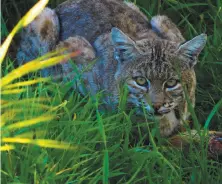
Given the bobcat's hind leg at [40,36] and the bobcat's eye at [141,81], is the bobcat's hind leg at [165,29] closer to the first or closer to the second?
the bobcat's hind leg at [40,36]

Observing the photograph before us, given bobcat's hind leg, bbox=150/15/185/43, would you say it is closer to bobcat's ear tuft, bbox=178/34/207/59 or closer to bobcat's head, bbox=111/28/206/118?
bobcat's head, bbox=111/28/206/118

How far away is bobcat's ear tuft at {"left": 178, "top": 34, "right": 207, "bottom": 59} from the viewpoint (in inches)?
197

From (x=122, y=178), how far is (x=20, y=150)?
25.0 inches

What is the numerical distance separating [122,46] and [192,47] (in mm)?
537

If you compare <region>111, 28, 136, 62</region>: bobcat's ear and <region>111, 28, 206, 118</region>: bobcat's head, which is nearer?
<region>111, 28, 206, 118</region>: bobcat's head

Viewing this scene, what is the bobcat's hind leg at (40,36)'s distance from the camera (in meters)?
6.13

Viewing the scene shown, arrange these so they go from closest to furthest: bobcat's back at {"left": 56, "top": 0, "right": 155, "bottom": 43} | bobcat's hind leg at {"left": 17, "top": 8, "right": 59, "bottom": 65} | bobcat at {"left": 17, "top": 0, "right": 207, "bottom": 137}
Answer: bobcat at {"left": 17, "top": 0, "right": 207, "bottom": 137}
bobcat's back at {"left": 56, "top": 0, "right": 155, "bottom": 43}
bobcat's hind leg at {"left": 17, "top": 8, "right": 59, "bottom": 65}

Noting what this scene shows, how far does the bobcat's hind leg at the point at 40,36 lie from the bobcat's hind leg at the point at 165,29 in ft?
3.02

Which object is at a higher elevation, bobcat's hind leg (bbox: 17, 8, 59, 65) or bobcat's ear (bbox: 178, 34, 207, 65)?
bobcat's ear (bbox: 178, 34, 207, 65)

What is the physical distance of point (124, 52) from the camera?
16.9 ft

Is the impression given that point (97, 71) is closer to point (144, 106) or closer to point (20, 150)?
point (144, 106)

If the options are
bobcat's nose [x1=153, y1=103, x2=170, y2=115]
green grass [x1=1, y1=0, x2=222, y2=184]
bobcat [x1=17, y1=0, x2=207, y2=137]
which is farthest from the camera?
bobcat [x1=17, y1=0, x2=207, y2=137]

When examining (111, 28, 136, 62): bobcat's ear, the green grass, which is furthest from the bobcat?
the green grass

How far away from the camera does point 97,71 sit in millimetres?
5543
